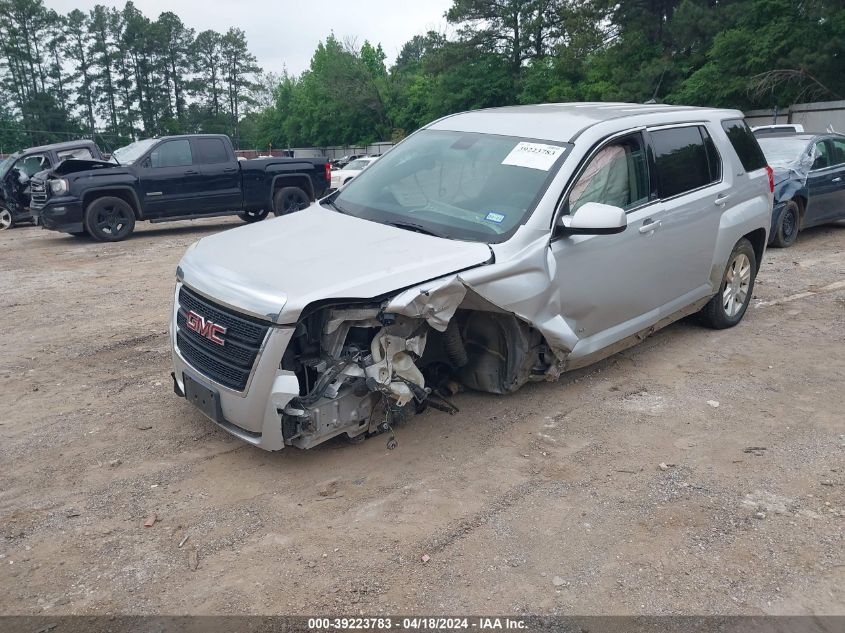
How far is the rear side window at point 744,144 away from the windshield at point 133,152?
10.7m

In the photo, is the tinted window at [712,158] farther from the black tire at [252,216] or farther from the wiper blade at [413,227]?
the black tire at [252,216]

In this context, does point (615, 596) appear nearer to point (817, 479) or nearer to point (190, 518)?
point (817, 479)

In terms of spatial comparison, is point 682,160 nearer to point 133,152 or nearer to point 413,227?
point 413,227

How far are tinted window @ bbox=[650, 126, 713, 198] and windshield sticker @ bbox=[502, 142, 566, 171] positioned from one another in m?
1.01

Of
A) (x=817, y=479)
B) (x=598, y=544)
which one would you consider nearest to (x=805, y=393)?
(x=817, y=479)

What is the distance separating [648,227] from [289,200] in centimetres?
1091

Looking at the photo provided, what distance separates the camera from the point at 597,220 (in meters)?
4.27

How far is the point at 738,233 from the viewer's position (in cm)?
598

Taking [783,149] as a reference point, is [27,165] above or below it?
below

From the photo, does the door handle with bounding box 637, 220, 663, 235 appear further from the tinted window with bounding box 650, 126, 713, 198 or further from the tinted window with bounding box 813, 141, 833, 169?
the tinted window with bounding box 813, 141, 833, 169

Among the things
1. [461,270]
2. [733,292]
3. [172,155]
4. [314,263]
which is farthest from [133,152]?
[461,270]

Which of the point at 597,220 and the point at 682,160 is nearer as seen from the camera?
the point at 597,220

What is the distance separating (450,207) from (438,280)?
0.90m

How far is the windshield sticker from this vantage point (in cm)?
461
